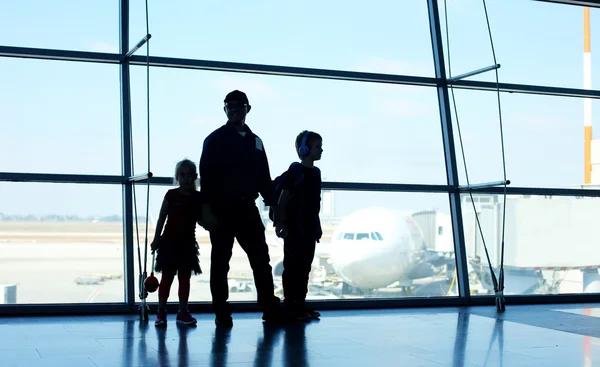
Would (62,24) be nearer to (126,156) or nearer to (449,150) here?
(126,156)

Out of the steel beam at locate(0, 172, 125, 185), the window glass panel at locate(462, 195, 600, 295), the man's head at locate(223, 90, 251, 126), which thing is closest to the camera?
the man's head at locate(223, 90, 251, 126)

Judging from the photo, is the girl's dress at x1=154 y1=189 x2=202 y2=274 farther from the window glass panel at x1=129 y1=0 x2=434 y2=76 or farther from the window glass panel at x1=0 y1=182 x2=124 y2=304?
the window glass panel at x1=129 y1=0 x2=434 y2=76

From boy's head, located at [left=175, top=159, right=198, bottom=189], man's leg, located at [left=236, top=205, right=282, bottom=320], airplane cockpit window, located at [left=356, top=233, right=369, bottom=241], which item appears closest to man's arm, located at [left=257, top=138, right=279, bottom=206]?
man's leg, located at [left=236, top=205, right=282, bottom=320]

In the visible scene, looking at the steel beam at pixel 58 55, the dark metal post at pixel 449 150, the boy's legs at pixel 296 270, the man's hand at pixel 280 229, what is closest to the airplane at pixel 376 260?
the dark metal post at pixel 449 150

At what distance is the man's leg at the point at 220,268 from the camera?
13.5ft

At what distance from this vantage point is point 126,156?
4812 mm

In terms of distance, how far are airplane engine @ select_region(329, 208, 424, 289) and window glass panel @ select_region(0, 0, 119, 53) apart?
1978mm

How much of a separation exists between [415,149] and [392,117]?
28cm

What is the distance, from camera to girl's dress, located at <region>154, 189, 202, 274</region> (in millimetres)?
4191

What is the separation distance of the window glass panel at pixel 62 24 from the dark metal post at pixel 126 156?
11 cm

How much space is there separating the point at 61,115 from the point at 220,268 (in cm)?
155

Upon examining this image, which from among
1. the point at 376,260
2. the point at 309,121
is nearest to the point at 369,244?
the point at 376,260

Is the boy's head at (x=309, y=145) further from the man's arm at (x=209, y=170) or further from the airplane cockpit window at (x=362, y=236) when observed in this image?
the airplane cockpit window at (x=362, y=236)

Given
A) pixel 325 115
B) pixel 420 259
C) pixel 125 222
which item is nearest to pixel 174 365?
pixel 125 222
